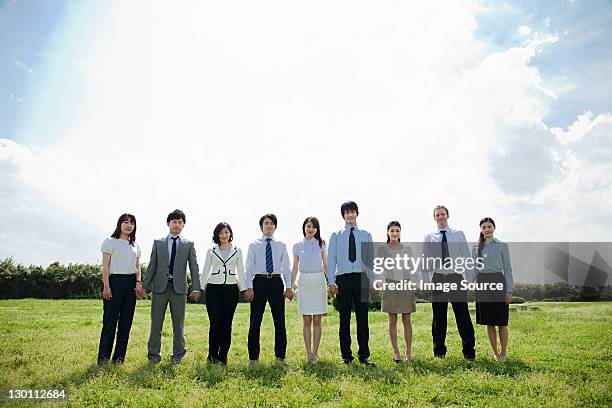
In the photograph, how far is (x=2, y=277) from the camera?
1281 inches

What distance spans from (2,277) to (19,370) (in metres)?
31.2

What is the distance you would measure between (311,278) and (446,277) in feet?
8.88

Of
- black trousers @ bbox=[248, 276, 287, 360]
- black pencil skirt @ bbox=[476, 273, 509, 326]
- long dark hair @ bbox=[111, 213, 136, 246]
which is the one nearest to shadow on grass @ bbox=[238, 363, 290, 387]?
black trousers @ bbox=[248, 276, 287, 360]

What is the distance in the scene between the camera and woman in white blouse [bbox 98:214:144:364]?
7770 millimetres

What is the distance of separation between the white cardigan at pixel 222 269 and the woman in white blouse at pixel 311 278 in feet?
3.46

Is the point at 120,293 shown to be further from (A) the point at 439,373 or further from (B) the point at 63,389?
(A) the point at 439,373

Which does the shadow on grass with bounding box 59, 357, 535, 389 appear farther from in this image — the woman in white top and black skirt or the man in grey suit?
the woman in white top and black skirt

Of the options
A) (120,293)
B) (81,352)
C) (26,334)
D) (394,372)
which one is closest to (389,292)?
(394,372)

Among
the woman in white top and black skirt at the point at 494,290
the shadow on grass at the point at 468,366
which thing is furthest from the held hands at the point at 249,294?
the woman in white top and black skirt at the point at 494,290

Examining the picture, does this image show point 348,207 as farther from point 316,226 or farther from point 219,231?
point 219,231

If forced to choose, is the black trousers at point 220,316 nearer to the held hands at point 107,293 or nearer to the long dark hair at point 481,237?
the held hands at point 107,293

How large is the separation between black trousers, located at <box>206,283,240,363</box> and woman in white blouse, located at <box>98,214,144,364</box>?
1.33 m

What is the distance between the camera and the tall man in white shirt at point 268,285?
799cm

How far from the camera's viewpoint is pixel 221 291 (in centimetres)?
800
